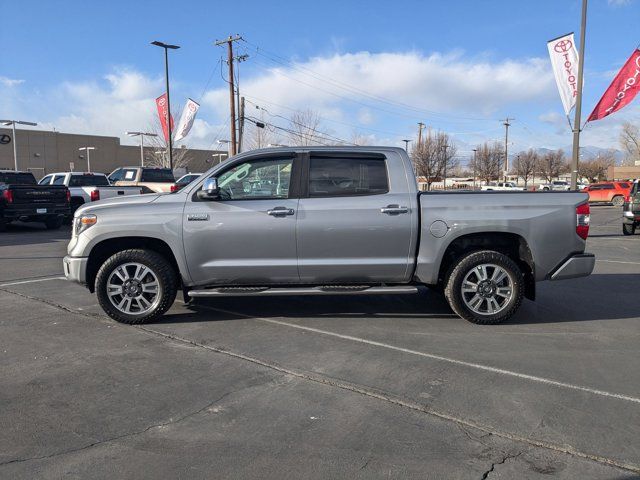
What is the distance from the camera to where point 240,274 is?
5934 mm

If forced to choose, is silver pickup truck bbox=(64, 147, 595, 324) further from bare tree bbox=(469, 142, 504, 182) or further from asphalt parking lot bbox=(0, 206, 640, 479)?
bare tree bbox=(469, 142, 504, 182)

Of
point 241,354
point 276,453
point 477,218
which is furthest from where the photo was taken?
point 477,218

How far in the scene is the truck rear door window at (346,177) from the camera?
5.98 metres

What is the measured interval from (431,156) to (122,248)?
186 ft

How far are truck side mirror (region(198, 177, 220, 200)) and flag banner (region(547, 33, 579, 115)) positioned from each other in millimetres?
13685

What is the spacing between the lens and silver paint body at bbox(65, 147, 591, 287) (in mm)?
5840

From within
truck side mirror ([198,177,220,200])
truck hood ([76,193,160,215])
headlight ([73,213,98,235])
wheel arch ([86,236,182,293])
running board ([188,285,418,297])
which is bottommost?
running board ([188,285,418,297])

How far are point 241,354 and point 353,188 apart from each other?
2260mm

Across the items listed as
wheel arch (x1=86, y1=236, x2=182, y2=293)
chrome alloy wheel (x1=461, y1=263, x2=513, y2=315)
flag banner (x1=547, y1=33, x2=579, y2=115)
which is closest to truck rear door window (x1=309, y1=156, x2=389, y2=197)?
chrome alloy wheel (x1=461, y1=263, x2=513, y2=315)

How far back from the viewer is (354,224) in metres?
5.82

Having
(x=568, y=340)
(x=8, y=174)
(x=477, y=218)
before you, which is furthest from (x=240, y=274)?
(x=8, y=174)

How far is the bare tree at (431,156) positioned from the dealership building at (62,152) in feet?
85.4

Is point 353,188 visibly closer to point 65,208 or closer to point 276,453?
point 276,453

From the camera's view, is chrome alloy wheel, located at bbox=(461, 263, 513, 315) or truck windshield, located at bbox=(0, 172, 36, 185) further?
truck windshield, located at bbox=(0, 172, 36, 185)
